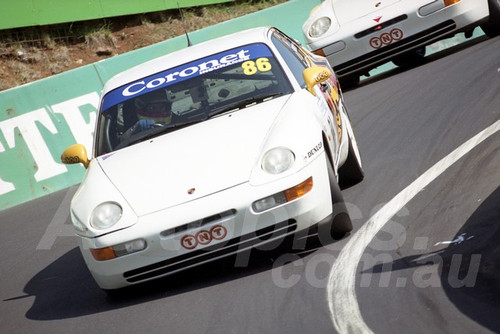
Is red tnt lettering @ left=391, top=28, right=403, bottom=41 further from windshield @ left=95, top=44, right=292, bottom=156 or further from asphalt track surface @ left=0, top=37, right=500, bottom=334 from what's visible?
windshield @ left=95, top=44, right=292, bottom=156

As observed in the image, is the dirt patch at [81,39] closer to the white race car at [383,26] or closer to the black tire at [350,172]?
the white race car at [383,26]

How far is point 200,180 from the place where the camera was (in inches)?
229

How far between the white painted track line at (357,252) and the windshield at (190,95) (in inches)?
43.9

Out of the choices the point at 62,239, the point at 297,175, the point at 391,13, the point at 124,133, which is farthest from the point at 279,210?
the point at 391,13

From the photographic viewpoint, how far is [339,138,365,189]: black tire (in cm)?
752

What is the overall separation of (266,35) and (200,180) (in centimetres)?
202

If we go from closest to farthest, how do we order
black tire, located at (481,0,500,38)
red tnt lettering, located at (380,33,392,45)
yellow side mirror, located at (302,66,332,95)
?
yellow side mirror, located at (302,66,332,95)
red tnt lettering, located at (380,33,392,45)
black tire, located at (481,0,500,38)

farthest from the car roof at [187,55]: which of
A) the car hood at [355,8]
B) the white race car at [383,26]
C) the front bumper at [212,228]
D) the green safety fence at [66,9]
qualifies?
the green safety fence at [66,9]

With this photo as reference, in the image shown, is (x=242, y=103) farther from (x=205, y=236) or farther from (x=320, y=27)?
(x=320, y=27)

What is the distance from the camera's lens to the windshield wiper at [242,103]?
21.7 feet

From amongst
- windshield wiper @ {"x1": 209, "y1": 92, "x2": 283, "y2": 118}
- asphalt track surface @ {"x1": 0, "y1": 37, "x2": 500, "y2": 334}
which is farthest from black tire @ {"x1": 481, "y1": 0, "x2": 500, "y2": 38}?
windshield wiper @ {"x1": 209, "y1": 92, "x2": 283, "y2": 118}

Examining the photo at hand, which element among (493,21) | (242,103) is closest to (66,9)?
(493,21)

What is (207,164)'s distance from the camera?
19.5 ft

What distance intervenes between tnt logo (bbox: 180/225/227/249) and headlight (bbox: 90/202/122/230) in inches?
18.7
